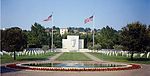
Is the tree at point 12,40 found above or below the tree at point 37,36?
below

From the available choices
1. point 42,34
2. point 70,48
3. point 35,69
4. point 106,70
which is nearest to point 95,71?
point 106,70

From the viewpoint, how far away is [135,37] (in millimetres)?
29125

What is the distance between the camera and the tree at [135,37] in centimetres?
2874

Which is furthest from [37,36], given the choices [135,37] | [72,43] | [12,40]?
[135,37]

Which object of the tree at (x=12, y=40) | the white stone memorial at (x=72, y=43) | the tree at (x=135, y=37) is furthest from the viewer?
the white stone memorial at (x=72, y=43)

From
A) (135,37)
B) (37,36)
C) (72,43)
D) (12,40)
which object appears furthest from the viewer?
(72,43)

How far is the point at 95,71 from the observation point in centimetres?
1809

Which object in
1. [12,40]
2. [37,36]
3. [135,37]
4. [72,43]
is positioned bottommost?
[12,40]

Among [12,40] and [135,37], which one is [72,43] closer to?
[135,37]

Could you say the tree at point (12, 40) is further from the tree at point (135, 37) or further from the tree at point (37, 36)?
the tree at point (37, 36)

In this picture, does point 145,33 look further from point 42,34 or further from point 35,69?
point 42,34

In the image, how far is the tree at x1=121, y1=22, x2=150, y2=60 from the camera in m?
28.7

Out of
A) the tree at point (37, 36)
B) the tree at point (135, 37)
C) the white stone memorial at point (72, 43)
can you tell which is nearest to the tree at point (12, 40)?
the tree at point (135, 37)

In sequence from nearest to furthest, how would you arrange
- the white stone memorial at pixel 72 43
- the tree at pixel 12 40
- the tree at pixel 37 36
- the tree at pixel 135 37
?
the tree at pixel 12 40 < the tree at pixel 135 37 < the tree at pixel 37 36 < the white stone memorial at pixel 72 43
